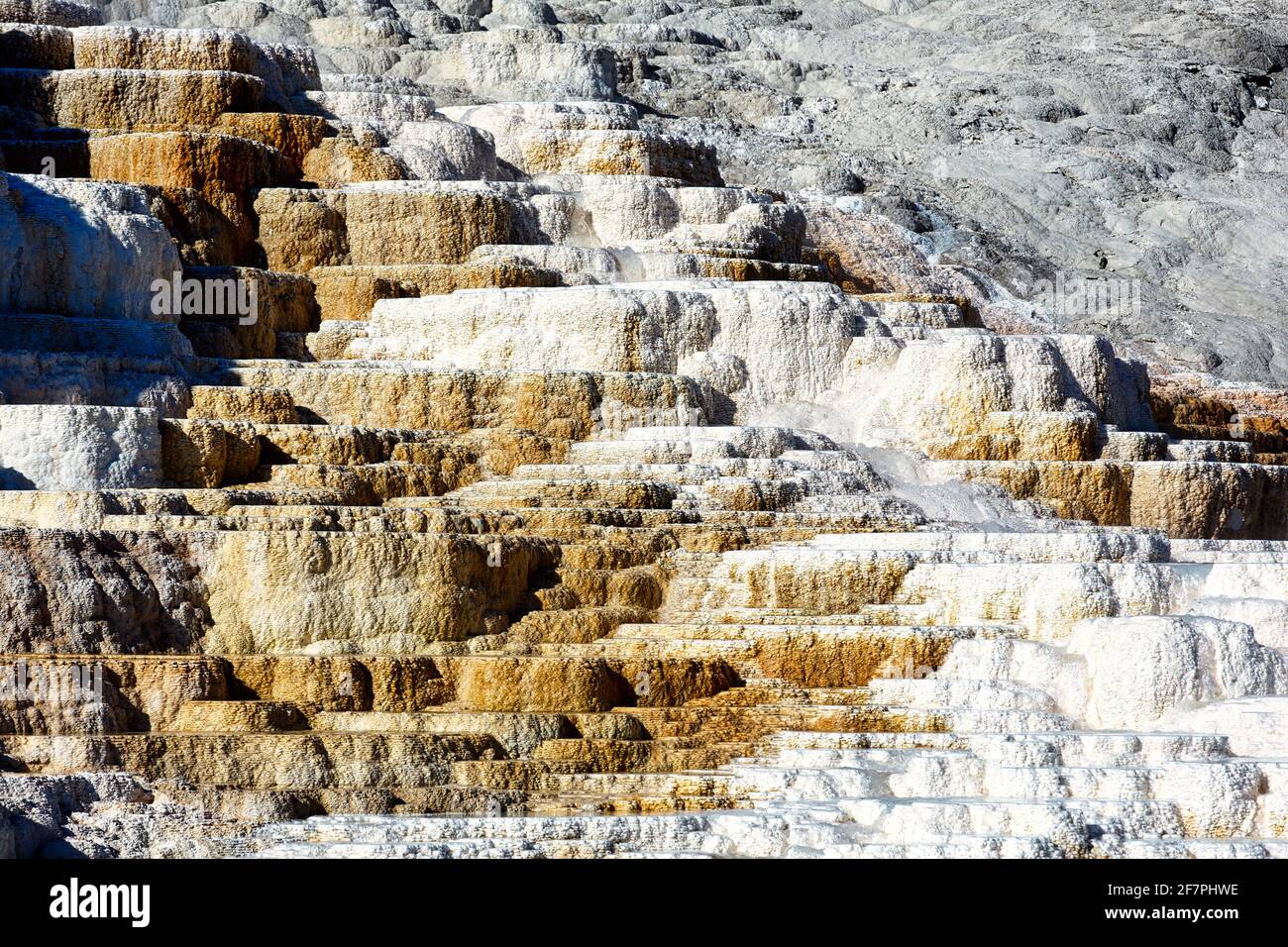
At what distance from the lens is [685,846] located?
11.4 m

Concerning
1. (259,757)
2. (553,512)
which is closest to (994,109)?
(553,512)

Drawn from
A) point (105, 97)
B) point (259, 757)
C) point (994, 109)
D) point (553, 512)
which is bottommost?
point (259, 757)

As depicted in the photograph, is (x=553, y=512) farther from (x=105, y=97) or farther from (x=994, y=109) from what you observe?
(x=994, y=109)

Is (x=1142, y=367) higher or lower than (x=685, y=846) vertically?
higher

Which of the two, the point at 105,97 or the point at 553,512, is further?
the point at 105,97

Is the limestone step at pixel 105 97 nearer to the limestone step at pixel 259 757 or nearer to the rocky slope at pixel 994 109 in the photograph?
the rocky slope at pixel 994 109

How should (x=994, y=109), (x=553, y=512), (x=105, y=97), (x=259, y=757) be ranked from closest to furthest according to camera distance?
(x=259, y=757), (x=553, y=512), (x=105, y=97), (x=994, y=109)

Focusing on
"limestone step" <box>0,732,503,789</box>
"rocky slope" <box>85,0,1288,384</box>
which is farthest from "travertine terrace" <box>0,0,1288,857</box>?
"rocky slope" <box>85,0,1288,384</box>

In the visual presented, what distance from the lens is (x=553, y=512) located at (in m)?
15.4

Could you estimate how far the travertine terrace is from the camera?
11.9 m

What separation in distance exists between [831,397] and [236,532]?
290 inches

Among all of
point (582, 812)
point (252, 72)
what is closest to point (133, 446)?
point (582, 812)

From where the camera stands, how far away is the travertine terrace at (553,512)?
11867 mm
